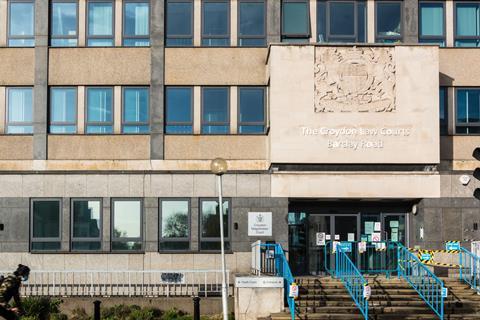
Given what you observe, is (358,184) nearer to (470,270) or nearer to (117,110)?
(470,270)

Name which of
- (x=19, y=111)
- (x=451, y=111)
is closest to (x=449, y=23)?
(x=451, y=111)

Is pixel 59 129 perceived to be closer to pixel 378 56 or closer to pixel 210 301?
pixel 210 301

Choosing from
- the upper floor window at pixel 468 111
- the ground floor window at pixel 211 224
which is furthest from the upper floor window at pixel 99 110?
the upper floor window at pixel 468 111

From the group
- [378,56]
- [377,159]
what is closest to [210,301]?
[377,159]

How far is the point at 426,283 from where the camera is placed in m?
24.6

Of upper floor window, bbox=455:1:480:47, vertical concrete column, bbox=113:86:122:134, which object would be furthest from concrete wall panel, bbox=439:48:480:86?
vertical concrete column, bbox=113:86:122:134

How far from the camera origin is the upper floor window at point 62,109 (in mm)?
29609

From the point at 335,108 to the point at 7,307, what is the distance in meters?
12.7

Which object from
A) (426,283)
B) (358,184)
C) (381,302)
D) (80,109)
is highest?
(80,109)

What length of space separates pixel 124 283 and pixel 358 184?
26.7 feet

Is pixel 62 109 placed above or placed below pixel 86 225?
above

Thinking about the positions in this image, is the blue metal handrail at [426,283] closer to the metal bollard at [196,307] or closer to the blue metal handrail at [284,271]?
the blue metal handrail at [284,271]

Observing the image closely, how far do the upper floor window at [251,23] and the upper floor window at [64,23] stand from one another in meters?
5.62

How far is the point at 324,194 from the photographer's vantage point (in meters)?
28.2
